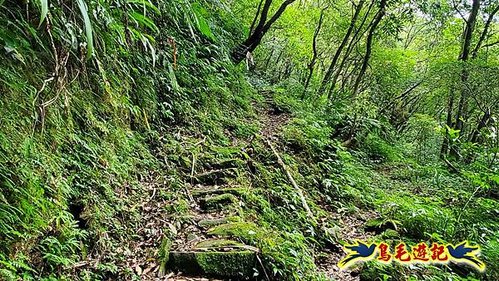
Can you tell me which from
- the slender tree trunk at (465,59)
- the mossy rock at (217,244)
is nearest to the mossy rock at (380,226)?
the mossy rock at (217,244)

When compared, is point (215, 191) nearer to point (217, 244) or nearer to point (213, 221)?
point (213, 221)

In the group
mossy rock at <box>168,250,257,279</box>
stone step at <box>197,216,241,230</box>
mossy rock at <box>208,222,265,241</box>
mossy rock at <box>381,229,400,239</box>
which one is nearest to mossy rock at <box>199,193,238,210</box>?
stone step at <box>197,216,241,230</box>

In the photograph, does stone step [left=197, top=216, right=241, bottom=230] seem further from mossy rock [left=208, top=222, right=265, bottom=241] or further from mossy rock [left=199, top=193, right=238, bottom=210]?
mossy rock [left=199, top=193, right=238, bottom=210]

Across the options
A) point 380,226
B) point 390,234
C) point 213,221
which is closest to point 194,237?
point 213,221

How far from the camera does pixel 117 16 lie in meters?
2.94

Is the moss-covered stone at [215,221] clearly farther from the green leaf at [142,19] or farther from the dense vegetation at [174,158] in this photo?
the green leaf at [142,19]

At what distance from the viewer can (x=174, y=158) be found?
4523mm

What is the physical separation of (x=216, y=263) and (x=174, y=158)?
2.01m

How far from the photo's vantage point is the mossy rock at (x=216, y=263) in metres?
2.78

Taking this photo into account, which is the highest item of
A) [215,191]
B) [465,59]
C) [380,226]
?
[465,59]

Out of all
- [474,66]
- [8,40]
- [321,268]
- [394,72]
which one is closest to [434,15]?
[394,72]

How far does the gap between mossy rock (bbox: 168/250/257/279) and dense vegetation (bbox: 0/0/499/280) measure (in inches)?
3.5

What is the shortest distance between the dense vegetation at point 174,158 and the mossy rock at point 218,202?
0.15 meters

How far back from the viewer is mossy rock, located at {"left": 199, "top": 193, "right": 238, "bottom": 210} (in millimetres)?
3915
